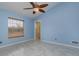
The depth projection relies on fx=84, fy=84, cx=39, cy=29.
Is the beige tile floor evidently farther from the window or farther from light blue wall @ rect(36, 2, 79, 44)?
the window

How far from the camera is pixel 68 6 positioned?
5055 mm

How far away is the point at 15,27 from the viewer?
5527mm

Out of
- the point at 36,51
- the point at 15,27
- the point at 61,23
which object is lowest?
the point at 36,51

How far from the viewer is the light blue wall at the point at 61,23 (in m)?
4.74

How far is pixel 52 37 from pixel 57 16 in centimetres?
153

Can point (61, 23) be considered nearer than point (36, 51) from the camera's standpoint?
No

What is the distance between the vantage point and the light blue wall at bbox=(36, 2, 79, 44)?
15.6 feet

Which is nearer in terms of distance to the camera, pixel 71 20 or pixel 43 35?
pixel 71 20

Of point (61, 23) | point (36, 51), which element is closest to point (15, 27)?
point (36, 51)

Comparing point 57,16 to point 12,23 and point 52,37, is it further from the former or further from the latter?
point 12,23

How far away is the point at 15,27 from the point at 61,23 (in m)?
3.02

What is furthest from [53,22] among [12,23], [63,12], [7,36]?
[7,36]

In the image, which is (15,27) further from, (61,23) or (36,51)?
(61,23)

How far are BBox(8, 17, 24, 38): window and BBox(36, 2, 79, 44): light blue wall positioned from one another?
171 centimetres
